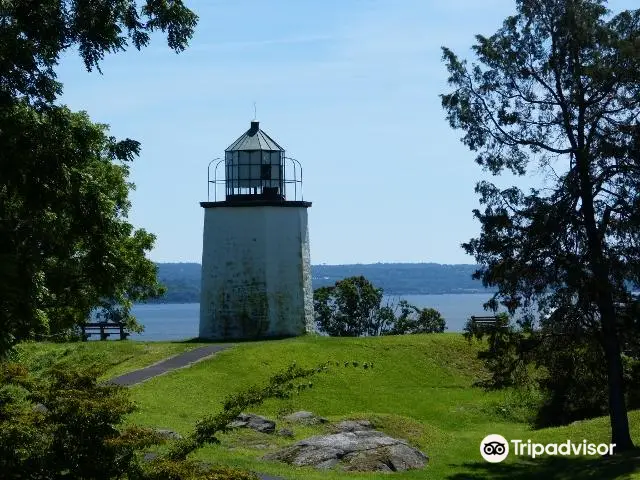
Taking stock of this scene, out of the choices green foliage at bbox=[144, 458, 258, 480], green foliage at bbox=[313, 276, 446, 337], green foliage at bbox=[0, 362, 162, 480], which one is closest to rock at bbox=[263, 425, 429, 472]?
green foliage at bbox=[0, 362, 162, 480]

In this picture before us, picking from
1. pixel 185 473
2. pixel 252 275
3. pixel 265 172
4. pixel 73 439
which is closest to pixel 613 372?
pixel 185 473

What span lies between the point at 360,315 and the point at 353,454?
30007 millimetres

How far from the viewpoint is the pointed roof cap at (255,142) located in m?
41.4

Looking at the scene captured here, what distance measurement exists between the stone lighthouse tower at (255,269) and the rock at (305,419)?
14.0 metres

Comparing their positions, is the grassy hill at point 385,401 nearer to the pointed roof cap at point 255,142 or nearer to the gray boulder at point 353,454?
the gray boulder at point 353,454

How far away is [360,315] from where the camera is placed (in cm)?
5022

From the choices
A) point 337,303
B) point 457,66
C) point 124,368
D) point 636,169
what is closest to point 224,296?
point 124,368

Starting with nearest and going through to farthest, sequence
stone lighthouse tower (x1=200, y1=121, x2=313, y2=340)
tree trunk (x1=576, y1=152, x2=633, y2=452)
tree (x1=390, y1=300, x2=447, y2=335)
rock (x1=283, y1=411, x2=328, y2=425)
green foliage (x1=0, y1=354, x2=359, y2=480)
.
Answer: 1. green foliage (x1=0, y1=354, x2=359, y2=480)
2. tree trunk (x1=576, y1=152, x2=633, y2=452)
3. rock (x1=283, y1=411, x2=328, y2=425)
4. stone lighthouse tower (x1=200, y1=121, x2=313, y2=340)
5. tree (x1=390, y1=300, x2=447, y2=335)

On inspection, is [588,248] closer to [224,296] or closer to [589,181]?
[589,181]

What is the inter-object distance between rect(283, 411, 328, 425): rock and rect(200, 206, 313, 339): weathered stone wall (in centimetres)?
1397

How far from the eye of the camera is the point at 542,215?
22.6 metres

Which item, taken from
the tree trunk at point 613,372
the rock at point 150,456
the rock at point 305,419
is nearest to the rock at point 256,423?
the rock at point 305,419

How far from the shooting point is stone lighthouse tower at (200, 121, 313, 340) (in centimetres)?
3922

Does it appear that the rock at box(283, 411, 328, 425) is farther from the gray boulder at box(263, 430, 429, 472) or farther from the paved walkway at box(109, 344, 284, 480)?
the paved walkway at box(109, 344, 284, 480)
